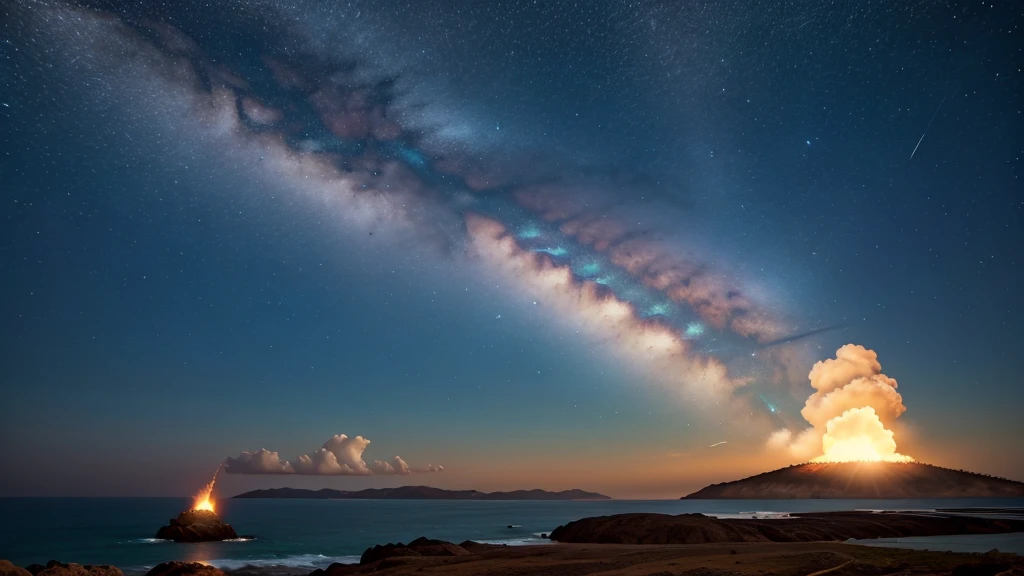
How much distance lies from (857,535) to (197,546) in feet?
297

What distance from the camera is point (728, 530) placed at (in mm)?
64938

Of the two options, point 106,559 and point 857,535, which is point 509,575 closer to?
point 857,535

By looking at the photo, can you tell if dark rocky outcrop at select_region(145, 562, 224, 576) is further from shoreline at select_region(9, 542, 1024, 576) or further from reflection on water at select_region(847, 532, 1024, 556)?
reflection on water at select_region(847, 532, 1024, 556)

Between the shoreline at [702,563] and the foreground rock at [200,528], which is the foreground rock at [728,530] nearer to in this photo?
the shoreline at [702,563]

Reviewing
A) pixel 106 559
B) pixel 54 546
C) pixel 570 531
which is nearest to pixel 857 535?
pixel 570 531

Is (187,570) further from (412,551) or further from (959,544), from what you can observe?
(959,544)

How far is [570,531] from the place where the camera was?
79.2 metres

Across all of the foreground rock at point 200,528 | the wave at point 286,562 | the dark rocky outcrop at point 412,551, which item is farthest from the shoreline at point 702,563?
the foreground rock at point 200,528

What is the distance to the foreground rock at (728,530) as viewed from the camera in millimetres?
63625

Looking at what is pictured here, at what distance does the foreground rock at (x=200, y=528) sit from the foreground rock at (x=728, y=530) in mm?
55250

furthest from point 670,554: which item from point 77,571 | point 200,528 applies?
point 200,528

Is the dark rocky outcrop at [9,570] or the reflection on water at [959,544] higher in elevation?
the dark rocky outcrop at [9,570]

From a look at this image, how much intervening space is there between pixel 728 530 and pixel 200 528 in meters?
78.9

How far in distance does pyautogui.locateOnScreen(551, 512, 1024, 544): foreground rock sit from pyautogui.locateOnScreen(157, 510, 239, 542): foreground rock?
55250 mm
